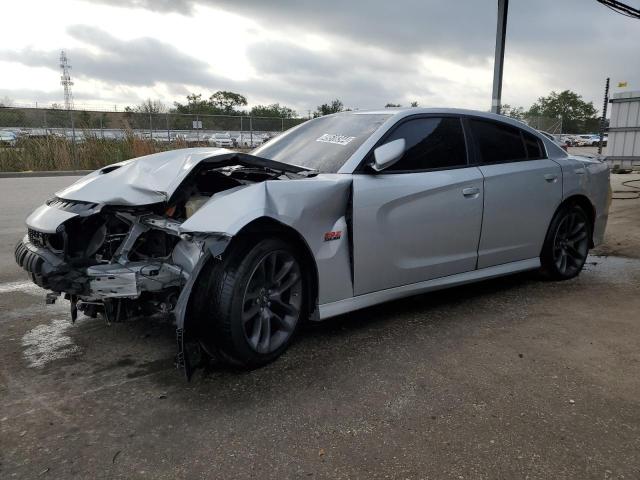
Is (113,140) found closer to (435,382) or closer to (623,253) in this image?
(623,253)

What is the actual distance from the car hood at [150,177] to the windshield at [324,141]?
0.32 meters

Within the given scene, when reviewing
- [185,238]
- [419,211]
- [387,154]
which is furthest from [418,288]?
[185,238]

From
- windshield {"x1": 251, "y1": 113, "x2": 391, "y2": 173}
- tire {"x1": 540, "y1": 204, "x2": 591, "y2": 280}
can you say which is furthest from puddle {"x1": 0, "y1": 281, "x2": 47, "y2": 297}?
tire {"x1": 540, "y1": 204, "x2": 591, "y2": 280}

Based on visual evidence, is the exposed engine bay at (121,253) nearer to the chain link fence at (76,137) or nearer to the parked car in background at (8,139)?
the chain link fence at (76,137)

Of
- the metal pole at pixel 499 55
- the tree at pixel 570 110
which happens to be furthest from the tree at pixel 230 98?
the metal pole at pixel 499 55

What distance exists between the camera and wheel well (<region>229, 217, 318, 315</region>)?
3.08 meters

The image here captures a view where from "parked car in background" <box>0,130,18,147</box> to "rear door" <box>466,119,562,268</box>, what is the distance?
16307 millimetres

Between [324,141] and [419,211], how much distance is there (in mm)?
902

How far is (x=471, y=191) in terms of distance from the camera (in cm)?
416

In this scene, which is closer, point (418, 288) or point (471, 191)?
point (418, 288)

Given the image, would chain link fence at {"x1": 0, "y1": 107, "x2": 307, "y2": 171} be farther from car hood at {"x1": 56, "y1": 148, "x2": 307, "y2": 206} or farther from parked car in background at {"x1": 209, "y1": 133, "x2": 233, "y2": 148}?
car hood at {"x1": 56, "y1": 148, "x2": 307, "y2": 206}

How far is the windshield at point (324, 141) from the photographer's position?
3.80 m

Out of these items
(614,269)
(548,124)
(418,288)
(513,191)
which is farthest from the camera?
(548,124)

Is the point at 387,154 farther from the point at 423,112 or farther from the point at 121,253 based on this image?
the point at 121,253
